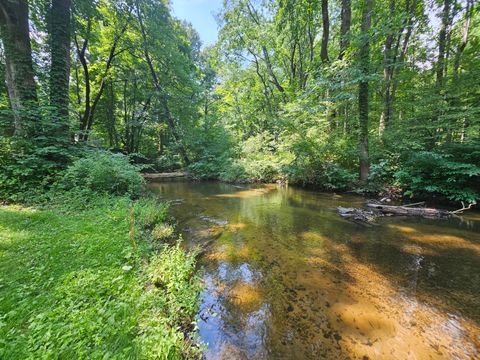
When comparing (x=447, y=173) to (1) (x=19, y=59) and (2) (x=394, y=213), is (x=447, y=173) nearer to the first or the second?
(2) (x=394, y=213)

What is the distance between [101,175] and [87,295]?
16.3ft

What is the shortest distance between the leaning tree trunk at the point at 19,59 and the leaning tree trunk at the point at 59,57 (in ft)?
1.73

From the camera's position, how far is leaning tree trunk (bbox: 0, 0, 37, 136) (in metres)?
5.99

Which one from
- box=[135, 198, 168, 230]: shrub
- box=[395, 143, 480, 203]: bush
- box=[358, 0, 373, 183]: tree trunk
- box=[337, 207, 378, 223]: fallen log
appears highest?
box=[358, 0, 373, 183]: tree trunk

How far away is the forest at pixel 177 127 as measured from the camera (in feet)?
7.32

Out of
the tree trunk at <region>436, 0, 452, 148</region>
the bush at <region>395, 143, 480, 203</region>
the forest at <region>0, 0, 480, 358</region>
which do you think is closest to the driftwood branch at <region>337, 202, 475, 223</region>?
the bush at <region>395, 143, 480, 203</region>

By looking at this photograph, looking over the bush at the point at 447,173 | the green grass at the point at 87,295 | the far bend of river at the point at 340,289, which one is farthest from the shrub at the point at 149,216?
the bush at the point at 447,173

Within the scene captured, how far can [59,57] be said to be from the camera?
6.75 meters

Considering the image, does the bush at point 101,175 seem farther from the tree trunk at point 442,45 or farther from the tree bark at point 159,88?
the tree trunk at point 442,45

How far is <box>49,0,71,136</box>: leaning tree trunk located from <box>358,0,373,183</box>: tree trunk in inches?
385

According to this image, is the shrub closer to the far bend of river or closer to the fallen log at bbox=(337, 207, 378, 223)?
the far bend of river

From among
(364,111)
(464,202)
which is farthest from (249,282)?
(364,111)

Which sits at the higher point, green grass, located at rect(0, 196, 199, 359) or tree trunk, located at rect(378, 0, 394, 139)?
tree trunk, located at rect(378, 0, 394, 139)

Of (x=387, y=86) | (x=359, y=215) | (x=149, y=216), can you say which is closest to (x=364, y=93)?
(x=387, y=86)
